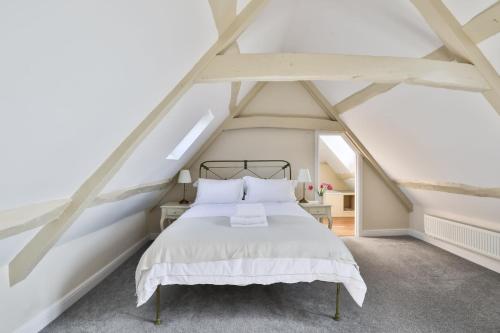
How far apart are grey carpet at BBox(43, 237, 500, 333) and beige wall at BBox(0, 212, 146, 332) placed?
190 mm

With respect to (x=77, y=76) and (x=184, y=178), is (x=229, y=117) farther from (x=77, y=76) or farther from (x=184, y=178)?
(x=77, y=76)

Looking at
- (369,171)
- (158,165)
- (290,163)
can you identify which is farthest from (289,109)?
(158,165)

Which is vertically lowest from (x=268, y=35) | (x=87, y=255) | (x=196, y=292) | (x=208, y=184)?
(x=196, y=292)

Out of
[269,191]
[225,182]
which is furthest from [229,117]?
[269,191]

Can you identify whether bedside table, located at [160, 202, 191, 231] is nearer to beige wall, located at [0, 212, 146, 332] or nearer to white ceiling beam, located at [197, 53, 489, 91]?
beige wall, located at [0, 212, 146, 332]

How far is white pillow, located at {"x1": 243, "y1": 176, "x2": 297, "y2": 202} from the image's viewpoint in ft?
11.4

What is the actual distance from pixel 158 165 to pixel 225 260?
148cm

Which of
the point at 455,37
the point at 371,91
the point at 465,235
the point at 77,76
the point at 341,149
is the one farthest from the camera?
the point at 341,149

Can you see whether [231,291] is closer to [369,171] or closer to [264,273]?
[264,273]

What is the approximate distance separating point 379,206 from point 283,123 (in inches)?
87.7

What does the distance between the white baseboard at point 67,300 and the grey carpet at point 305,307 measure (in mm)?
55

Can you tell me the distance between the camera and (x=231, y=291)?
2.41 metres

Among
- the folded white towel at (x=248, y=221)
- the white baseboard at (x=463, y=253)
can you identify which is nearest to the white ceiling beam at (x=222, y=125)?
the folded white towel at (x=248, y=221)

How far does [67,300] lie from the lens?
2152 mm
